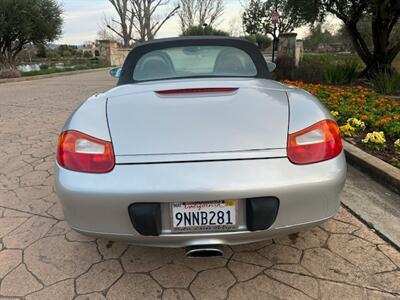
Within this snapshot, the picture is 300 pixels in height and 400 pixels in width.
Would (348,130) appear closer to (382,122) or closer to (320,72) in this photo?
(382,122)

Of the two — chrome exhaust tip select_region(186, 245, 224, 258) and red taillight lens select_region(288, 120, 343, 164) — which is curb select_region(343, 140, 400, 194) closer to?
red taillight lens select_region(288, 120, 343, 164)

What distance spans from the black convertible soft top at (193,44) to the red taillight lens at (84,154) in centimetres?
119

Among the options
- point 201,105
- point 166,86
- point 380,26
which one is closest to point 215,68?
point 166,86

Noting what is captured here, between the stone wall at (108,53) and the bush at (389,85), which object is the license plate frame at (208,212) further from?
the stone wall at (108,53)

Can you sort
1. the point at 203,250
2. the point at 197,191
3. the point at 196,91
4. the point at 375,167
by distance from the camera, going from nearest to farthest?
the point at 197,191
the point at 203,250
the point at 196,91
the point at 375,167

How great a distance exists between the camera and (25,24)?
A: 16.5 metres

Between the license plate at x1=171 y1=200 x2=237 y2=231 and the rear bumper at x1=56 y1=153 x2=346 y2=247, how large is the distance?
0.04 m

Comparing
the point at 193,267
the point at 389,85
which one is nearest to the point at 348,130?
the point at 193,267

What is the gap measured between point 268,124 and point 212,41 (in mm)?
1659

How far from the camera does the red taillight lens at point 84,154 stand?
1700mm

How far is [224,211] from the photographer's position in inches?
65.3

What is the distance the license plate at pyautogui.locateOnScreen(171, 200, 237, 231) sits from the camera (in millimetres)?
1646

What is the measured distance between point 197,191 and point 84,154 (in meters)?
0.63

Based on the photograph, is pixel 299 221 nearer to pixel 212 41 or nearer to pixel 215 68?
pixel 215 68
